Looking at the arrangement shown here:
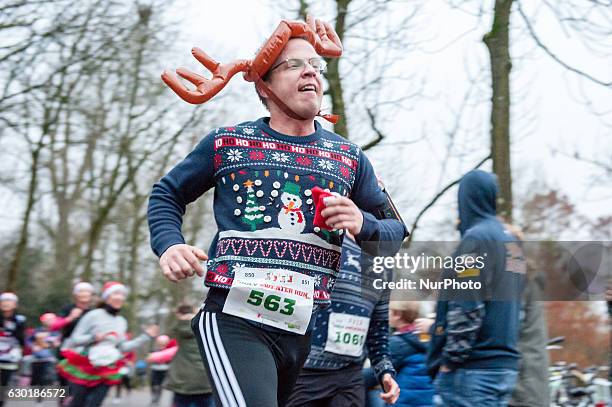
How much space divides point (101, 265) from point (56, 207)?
3.95 metres

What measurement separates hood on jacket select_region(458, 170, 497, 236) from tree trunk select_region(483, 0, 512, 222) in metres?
4.56

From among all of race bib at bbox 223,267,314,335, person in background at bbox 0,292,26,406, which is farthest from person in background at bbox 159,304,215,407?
race bib at bbox 223,267,314,335

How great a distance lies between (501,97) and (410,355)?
4361mm

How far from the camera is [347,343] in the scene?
16.2 ft

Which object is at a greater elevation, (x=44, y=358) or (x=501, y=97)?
(x=501, y=97)

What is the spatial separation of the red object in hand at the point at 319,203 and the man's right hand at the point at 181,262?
39 cm

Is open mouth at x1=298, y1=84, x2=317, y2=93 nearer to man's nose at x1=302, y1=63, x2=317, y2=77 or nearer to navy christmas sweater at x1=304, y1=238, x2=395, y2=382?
man's nose at x1=302, y1=63, x2=317, y2=77

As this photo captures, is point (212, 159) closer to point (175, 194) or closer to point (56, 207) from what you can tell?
point (175, 194)

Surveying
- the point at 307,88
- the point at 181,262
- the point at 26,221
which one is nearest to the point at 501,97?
the point at 307,88

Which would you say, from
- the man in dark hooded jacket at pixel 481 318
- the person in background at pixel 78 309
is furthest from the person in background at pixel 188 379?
the man in dark hooded jacket at pixel 481 318

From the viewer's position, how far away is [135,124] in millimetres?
22312

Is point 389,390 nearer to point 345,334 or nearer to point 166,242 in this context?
point 345,334

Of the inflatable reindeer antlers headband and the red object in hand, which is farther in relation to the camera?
the inflatable reindeer antlers headband

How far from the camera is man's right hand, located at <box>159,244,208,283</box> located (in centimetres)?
280
